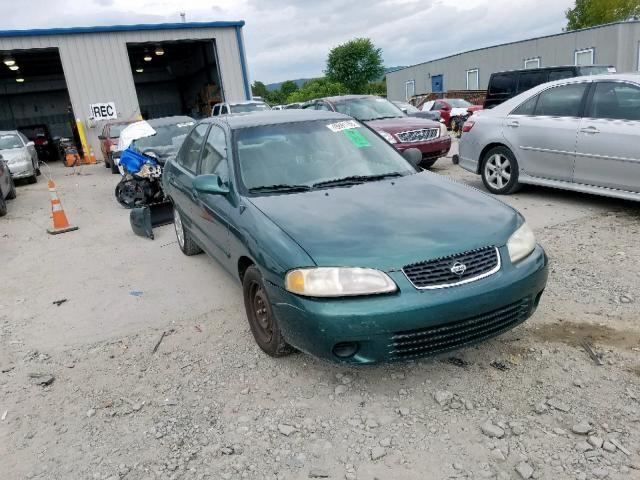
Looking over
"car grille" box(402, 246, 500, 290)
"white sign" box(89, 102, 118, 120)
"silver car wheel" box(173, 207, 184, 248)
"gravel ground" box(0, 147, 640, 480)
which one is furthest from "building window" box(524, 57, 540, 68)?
"car grille" box(402, 246, 500, 290)

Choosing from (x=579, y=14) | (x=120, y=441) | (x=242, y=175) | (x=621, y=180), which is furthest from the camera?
(x=579, y=14)

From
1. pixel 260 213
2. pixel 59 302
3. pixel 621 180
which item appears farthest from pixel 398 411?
pixel 621 180

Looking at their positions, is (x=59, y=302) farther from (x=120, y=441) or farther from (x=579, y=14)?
(x=579, y=14)

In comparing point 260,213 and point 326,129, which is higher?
point 326,129

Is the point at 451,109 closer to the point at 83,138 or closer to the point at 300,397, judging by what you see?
the point at 83,138

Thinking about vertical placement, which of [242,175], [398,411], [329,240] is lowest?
[398,411]

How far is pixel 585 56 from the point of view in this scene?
2764 cm

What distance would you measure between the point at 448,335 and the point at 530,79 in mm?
11968

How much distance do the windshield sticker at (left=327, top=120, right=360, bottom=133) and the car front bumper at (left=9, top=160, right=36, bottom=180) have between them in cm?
1196

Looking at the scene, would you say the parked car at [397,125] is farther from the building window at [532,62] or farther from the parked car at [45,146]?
the building window at [532,62]

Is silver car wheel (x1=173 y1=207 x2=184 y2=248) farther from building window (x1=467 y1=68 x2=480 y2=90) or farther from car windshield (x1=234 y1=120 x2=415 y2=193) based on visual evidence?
building window (x1=467 y1=68 x2=480 y2=90)

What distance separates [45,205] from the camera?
10.2 m

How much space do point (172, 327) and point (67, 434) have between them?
1.32 meters

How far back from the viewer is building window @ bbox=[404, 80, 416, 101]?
43628mm
